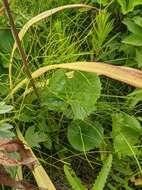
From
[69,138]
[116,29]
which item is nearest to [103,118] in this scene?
[69,138]

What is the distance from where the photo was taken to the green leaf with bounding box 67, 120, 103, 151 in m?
1.35

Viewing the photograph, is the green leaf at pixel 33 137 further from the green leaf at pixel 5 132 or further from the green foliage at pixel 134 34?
the green foliage at pixel 134 34

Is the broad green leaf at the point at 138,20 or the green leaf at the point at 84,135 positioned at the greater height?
the broad green leaf at the point at 138,20

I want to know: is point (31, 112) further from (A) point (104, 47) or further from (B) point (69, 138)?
(A) point (104, 47)

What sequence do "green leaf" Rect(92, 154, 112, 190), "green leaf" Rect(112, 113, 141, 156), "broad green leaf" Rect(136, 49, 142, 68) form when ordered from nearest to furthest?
"green leaf" Rect(92, 154, 112, 190)
"green leaf" Rect(112, 113, 141, 156)
"broad green leaf" Rect(136, 49, 142, 68)

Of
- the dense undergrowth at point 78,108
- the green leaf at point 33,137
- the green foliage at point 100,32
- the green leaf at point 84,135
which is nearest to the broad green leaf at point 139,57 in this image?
the dense undergrowth at point 78,108

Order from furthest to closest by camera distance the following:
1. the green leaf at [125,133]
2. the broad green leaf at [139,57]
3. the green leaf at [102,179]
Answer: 1. the broad green leaf at [139,57]
2. the green leaf at [125,133]
3. the green leaf at [102,179]

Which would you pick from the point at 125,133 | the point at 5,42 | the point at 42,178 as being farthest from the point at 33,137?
the point at 5,42

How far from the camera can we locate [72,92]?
1.34m

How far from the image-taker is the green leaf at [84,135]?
1.35m

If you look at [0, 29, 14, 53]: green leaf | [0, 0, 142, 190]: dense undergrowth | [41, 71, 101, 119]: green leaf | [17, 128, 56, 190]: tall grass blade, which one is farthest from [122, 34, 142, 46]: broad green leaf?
[17, 128, 56, 190]: tall grass blade

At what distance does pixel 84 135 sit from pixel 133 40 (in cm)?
35

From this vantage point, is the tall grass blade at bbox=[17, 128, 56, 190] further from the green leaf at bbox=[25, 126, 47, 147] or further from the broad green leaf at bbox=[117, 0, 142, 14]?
the broad green leaf at bbox=[117, 0, 142, 14]

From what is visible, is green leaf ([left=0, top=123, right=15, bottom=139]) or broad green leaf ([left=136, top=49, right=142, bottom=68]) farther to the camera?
broad green leaf ([left=136, top=49, right=142, bottom=68])
